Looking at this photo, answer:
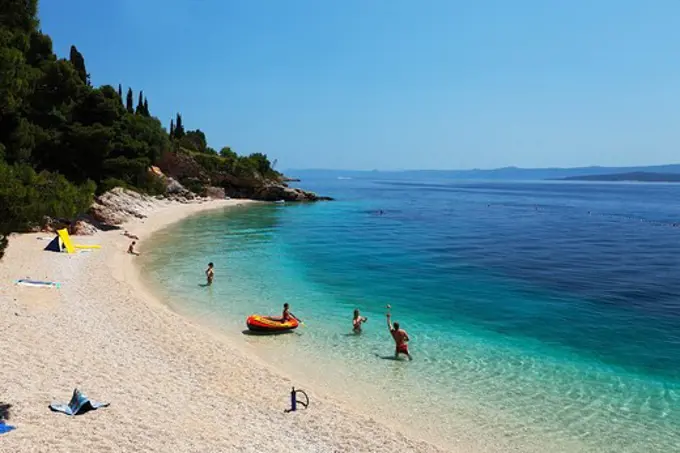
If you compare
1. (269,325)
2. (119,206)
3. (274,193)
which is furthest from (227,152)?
(269,325)

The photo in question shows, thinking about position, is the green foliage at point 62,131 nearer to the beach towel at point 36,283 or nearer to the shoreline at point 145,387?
the beach towel at point 36,283

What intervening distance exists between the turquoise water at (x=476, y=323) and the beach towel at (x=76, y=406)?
6.14 m

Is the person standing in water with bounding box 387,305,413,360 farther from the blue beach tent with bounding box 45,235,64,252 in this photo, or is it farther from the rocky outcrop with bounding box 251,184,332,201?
the rocky outcrop with bounding box 251,184,332,201

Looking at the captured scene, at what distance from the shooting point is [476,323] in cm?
2019

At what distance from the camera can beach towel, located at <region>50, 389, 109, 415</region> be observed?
9.81 m

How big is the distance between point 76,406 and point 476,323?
15.1m

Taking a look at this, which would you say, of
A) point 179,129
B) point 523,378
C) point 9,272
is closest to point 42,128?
point 9,272

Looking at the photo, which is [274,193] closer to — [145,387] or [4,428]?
[145,387]

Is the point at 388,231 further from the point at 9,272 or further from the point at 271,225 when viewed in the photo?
the point at 9,272

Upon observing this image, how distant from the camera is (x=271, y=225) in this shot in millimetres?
55219

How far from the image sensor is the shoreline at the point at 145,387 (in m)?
9.47

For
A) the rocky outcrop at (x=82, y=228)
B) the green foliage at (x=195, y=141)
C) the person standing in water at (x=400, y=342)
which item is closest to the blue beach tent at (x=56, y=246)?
the rocky outcrop at (x=82, y=228)

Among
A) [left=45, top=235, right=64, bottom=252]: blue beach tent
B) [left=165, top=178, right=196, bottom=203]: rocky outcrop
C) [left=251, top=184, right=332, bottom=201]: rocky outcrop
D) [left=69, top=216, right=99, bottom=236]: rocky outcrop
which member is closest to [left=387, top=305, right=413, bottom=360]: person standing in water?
[left=45, top=235, right=64, bottom=252]: blue beach tent

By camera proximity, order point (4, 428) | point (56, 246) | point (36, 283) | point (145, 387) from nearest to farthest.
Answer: point (4, 428) → point (145, 387) → point (36, 283) → point (56, 246)
